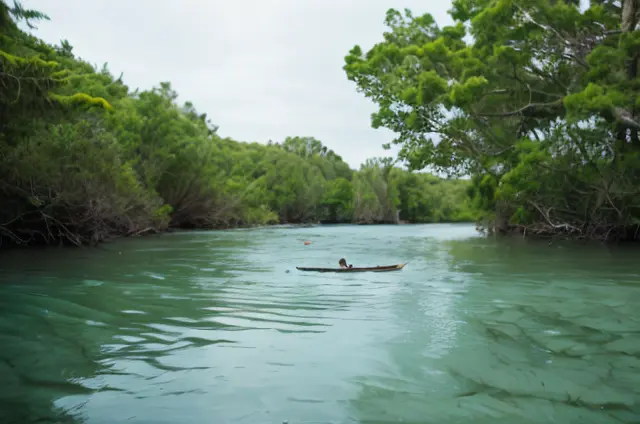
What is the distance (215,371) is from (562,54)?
2258 cm

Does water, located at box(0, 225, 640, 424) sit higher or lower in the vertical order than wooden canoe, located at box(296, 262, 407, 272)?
lower

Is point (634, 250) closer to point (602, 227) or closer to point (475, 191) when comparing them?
point (602, 227)

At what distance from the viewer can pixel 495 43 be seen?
76.7 ft

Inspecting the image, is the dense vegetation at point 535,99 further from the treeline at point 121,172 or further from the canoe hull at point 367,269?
the treeline at point 121,172

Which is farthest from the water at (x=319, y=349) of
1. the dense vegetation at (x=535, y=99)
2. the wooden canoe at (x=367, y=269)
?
the dense vegetation at (x=535, y=99)

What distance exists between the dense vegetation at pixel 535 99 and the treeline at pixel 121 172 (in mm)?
13037

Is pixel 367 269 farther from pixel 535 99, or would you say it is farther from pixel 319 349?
pixel 535 99

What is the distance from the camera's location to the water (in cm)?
530

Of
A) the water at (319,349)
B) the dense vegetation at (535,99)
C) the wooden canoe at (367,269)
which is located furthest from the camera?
the dense vegetation at (535,99)

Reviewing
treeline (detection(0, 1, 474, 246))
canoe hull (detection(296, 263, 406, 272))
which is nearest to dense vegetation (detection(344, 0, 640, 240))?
canoe hull (detection(296, 263, 406, 272))

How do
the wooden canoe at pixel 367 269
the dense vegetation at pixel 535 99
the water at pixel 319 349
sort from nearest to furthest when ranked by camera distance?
1. the water at pixel 319 349
2. the wooden canoe at pixel 367 269
3. the dense vegetation at pixel 535 99

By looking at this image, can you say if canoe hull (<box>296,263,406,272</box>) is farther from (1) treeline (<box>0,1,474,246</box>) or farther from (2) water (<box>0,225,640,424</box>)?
(1) treeline (<box>0,1,474,246</box>)

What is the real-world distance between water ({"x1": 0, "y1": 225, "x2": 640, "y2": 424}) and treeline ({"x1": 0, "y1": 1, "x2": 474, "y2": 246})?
5465 millimetres

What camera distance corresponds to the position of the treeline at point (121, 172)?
15.9 meters
